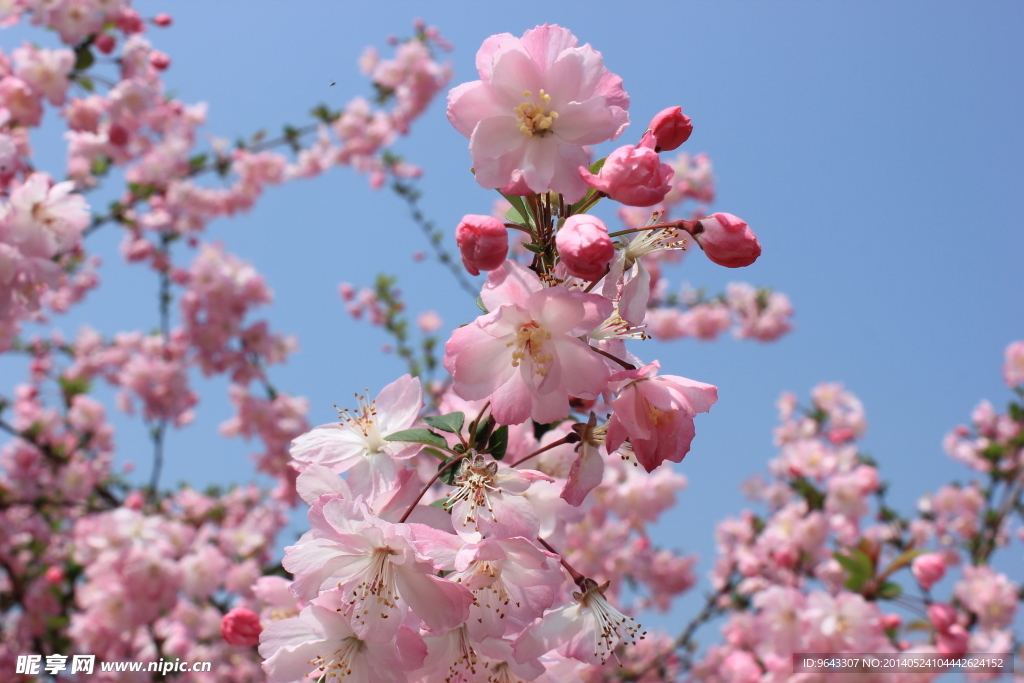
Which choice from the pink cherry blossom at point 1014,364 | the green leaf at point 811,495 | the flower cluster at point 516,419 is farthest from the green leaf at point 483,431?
the pink cherry blossom at point 1014,364

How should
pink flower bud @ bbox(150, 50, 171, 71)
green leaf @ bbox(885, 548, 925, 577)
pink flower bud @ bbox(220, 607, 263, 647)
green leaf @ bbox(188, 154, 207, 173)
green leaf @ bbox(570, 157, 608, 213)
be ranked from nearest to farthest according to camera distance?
green leaf @ bbox(570, 157, 608, 213)
pink flower bud @ bbox(220, 607, 263, 647)
green leaf @ bbox(885, 548, 925, 577)
pink flower bud @ bbox(150, 50, 171, 71)
green leaf @ bbox(188, 154, 207, 173)

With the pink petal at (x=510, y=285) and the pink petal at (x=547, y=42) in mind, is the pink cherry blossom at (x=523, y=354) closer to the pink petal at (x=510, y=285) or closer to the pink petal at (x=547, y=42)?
the pink petal at (x=510, y=285)

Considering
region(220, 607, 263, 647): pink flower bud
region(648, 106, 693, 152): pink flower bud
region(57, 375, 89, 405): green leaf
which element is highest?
region(57, 375, 89, 405): green leaf

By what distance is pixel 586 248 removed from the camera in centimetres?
108

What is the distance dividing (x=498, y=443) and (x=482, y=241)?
1.41 ft

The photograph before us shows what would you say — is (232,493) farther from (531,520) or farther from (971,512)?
(971,512)

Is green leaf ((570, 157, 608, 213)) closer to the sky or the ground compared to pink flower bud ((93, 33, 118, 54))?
closer to the ground

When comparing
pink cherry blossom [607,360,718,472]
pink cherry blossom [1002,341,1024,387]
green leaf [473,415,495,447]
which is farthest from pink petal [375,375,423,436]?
pink cherry blossom [1002,341,1024,387]

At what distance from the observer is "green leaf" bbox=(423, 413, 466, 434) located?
1.39 m

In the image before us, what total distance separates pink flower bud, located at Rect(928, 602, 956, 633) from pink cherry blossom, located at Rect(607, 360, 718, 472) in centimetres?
266

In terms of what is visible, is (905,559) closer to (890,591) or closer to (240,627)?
(890,591)

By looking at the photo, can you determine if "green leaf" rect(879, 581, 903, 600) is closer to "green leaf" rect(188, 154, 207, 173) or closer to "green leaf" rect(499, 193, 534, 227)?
"green leaf" rect(499, 193, 534, 227)

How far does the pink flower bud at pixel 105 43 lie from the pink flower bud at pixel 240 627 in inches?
156

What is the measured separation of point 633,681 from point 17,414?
6154mm
